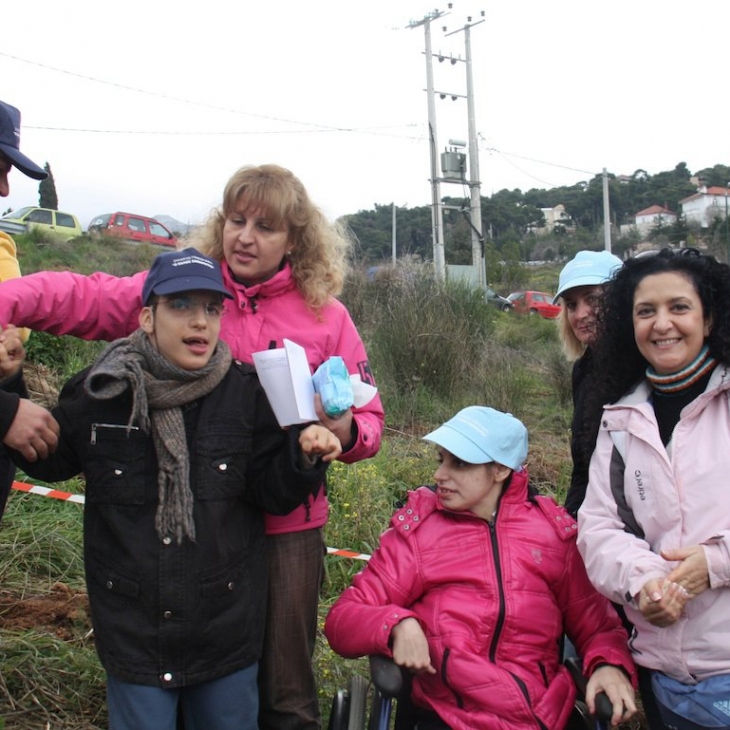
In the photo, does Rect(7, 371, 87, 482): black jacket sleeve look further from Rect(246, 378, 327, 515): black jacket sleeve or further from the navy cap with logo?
the navy cap with logo

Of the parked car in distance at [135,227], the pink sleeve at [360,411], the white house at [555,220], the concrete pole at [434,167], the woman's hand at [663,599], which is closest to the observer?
the woman's hand at [663,599]

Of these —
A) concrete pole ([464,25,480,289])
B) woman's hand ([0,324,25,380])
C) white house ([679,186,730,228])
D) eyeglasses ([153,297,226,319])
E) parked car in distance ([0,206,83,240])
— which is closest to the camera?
woman's hand ([0,324,25,380])

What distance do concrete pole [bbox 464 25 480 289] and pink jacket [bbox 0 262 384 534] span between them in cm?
1775

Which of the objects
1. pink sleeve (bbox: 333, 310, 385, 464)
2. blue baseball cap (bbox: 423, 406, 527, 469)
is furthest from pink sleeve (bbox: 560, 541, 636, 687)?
pink sleeve (bbox: 333, 310, 385, 464)

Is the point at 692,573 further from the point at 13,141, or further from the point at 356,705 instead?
the point at 13,141

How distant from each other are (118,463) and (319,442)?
567mm

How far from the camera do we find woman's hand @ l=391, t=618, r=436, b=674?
2.32 metres

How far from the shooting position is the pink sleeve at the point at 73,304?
7.48 feet

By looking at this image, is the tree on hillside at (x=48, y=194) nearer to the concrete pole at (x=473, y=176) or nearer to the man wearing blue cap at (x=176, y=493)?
the concrete pole at (x=473, y=176)

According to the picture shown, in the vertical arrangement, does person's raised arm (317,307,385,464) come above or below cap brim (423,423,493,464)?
above

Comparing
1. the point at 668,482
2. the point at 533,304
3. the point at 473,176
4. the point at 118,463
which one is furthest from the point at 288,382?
the point at 533,304

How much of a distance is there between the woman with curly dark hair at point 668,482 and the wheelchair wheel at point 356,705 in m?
0.81

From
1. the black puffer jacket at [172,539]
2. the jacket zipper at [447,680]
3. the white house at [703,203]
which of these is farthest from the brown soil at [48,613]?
the white house at [703,203]

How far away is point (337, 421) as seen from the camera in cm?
232
